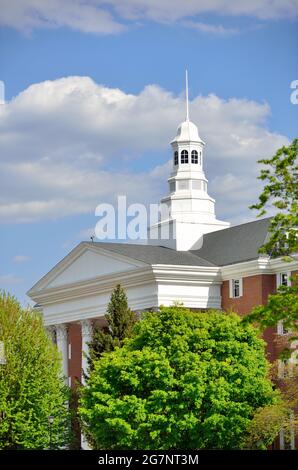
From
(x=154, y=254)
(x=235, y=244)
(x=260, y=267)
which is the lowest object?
(x=260, y=267)

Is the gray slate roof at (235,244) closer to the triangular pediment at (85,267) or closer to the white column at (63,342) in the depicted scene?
the triangular pediment at (85,267)

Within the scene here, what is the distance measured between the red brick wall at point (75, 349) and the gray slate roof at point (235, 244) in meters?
12.3

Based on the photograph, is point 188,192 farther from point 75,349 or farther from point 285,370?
point 285,370

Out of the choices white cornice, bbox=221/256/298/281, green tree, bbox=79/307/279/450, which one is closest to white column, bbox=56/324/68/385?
white cornice, bbox=221/256/298/281

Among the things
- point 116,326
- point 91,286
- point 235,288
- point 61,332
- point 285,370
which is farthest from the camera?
point 61,332

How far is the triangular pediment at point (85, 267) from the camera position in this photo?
85.4m

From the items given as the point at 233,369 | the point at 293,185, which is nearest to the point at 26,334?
the point at 233,369

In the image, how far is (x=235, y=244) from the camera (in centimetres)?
8606

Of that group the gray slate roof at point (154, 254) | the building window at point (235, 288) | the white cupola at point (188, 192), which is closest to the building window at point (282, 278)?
the building window at point (235, 288)

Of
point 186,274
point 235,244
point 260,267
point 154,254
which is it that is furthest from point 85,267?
point 260,267

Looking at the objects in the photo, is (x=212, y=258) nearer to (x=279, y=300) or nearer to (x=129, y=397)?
(x=129, y=397)

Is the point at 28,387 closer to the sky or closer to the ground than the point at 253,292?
closer to the ground

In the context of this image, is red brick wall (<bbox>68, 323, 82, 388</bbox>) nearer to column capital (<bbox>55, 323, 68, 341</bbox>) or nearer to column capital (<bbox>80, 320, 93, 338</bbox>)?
column capital (<bbox>55, 323, 68, 341</bbox>)

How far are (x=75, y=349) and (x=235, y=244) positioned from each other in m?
18.0
